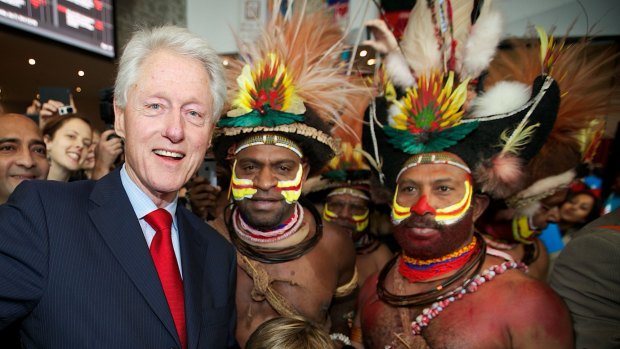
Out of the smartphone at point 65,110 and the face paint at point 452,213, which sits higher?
the smartphone at point 65,110

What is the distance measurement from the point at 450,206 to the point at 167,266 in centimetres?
148

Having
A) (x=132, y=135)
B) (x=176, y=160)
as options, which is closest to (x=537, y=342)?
(x=176, y=160)

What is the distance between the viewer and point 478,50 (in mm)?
2545

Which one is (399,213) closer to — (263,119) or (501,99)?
(501,99)

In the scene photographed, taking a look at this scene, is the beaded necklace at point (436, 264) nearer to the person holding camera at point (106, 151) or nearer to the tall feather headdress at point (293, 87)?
the tall feather headdress at point (293, 87)

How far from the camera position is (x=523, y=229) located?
3850 mm

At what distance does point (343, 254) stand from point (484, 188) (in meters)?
1.17

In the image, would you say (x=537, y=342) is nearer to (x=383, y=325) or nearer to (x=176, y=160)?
(x=383, y=325)

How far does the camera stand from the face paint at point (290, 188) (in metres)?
2.69

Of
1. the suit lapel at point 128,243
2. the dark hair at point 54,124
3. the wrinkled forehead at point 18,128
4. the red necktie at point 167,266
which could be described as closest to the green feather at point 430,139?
the red necktie at point 167,266

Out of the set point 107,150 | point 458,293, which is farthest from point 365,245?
point 107,150

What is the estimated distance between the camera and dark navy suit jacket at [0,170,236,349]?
4.09 ft

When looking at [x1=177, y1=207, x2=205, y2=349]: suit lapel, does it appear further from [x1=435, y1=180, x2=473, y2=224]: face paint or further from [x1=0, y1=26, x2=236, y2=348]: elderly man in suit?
[x1=435, y1=180, x2=473, y2=224]: face paint

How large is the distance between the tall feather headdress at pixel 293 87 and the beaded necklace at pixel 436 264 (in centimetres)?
104
